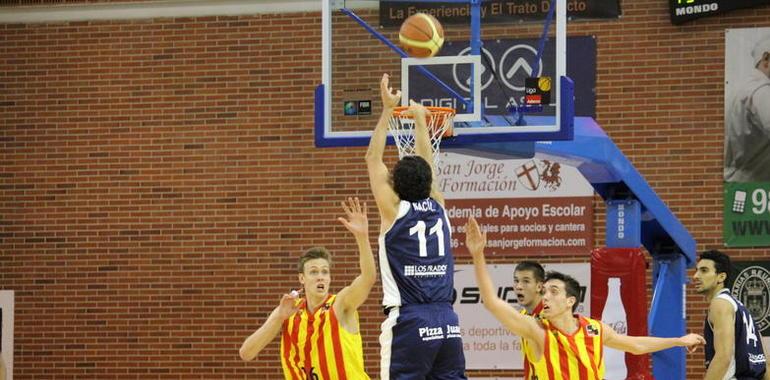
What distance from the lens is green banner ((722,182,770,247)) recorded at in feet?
40.9

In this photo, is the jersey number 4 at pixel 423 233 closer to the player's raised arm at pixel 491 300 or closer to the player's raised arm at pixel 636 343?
the player's raised arm at pixel 491 300

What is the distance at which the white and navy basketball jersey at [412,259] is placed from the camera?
643 cm

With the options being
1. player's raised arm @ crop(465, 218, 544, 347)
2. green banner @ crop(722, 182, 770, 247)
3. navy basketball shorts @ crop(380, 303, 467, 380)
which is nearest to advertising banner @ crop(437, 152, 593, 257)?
green banner @ crop(722, 182, 770, 247)

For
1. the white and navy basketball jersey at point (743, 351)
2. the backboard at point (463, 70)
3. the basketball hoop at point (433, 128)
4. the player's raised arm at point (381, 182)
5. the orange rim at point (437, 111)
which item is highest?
the backboard at point (463, 70)

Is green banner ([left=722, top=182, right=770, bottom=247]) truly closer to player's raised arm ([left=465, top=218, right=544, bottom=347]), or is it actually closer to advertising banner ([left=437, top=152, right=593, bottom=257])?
advertising banner ([left=437, top=152, right=593, bottom=257])

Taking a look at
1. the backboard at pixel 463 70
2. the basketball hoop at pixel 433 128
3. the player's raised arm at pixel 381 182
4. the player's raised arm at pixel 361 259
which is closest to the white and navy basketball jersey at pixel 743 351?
the backboard at pixel 463 70

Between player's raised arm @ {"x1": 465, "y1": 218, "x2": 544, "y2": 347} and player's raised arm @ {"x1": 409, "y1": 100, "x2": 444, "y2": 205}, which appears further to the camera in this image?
player's raised arm @ {"x1": 409, "y1": 100, "x2": 444, "y2": 205}

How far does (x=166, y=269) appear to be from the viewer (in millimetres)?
13750

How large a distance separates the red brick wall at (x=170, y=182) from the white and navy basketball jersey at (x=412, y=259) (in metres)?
6.64

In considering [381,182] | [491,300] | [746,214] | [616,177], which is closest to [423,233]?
[381,182]

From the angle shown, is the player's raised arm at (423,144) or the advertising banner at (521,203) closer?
the player's raised arm at (423,144)

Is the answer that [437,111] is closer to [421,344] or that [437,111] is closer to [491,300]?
[491,300]

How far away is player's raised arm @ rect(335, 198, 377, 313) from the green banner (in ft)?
20.3

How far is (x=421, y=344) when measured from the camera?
632 cm
